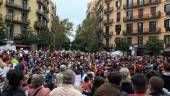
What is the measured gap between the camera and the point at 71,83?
22.4 feet

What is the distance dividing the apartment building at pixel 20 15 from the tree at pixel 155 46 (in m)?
20.2

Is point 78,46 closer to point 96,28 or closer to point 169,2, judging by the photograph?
point 96,28

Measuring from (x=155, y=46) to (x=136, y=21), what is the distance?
10.3 metres

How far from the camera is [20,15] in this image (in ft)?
237

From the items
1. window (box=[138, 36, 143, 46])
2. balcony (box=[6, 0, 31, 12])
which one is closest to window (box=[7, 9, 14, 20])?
balcony (box=[6, 0, 31, 12])

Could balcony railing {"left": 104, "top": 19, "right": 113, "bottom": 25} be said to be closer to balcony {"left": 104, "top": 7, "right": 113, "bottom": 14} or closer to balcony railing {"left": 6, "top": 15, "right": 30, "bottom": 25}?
balcony {"left": 104, "top": 7, "right": 113, "bottom": 14}

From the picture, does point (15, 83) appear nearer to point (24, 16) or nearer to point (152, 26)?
point (152, 26)

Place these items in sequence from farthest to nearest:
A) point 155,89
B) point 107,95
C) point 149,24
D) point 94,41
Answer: point 94,41, point 149,24, point 155,89, point 107,95

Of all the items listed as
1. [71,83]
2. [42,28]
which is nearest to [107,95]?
[71,83]

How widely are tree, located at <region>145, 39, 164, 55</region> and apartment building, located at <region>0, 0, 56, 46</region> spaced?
2022cm

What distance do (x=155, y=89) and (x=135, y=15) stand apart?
227 feet

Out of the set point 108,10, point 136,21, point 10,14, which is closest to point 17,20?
point 10,14

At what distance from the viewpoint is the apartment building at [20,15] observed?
225ft

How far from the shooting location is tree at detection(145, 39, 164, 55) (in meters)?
66.3
